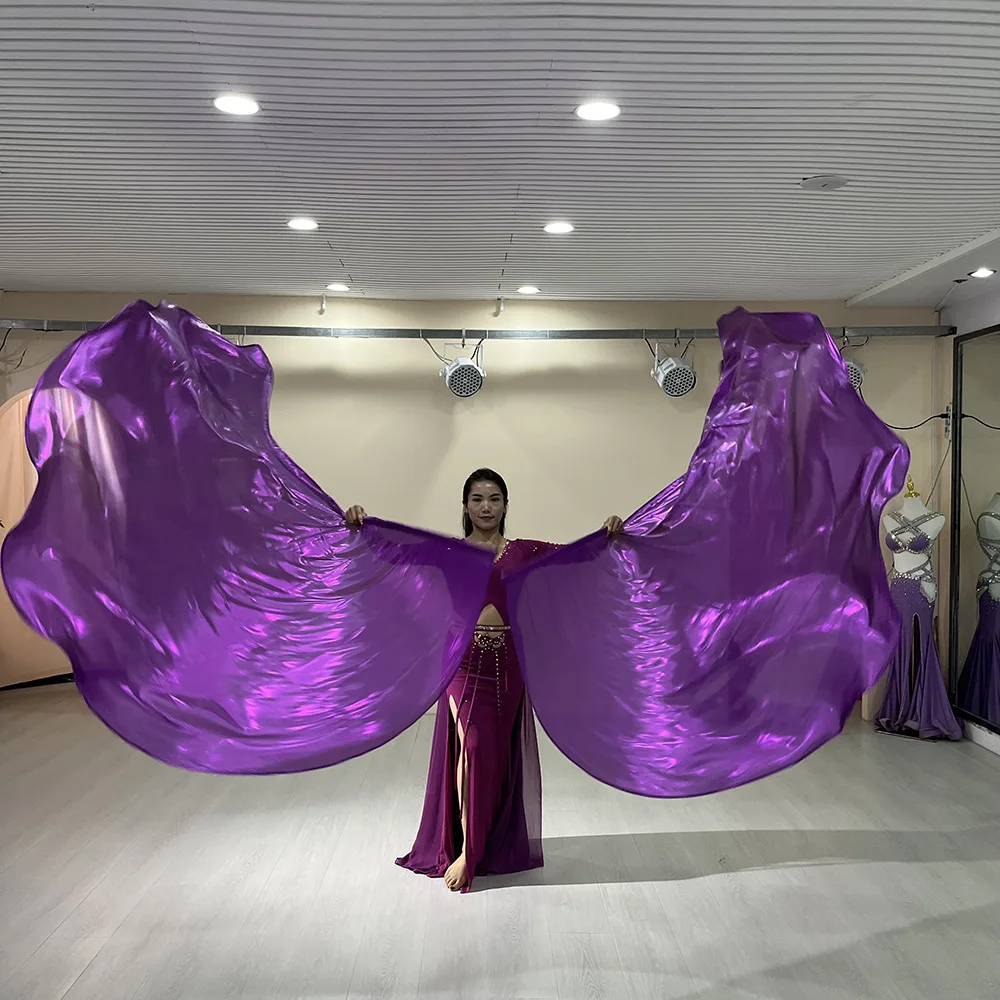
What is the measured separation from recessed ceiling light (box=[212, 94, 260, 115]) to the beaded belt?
184 cm

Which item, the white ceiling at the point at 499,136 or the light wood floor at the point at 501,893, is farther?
the light wood floor at the point at 501,893

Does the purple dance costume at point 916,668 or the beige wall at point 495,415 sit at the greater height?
the beige wall at point 495,415

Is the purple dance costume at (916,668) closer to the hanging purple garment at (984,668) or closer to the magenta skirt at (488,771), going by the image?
the hanging purple garment at (984,668)

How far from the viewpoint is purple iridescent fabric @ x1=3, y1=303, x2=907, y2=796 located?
8.83ft

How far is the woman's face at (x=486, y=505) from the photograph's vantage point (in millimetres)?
3615

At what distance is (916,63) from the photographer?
2738mm

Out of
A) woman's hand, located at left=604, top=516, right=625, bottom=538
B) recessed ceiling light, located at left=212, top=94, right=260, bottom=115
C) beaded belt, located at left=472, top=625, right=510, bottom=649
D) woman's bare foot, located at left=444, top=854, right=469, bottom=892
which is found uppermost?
recessed ceiling light, located at left=212, top=94, right=260, bottom=115

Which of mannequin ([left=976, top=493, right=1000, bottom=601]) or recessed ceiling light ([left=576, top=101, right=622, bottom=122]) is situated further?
mannequin ([left=976, top=493, right=1000, bottom=601])

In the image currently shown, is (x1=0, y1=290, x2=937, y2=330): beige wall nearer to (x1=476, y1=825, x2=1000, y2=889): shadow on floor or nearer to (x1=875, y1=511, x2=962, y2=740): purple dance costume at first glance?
(x1=875, y1=511, x2=962, y2=740): purple dance costume

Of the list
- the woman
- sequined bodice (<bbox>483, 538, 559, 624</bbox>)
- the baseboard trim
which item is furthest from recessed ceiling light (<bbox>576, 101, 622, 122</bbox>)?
the baseboard trim

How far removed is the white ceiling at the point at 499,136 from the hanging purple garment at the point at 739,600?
0.76 meters

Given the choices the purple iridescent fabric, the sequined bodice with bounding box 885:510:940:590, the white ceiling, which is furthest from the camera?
the sequined bodice with bounding box 885:510:940:590

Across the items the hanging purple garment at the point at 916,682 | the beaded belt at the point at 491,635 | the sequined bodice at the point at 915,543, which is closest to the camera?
the beaded belt at the point at 491,635

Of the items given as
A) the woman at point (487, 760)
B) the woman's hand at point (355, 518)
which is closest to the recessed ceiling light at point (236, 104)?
the woman's hand at point (355, 518)
